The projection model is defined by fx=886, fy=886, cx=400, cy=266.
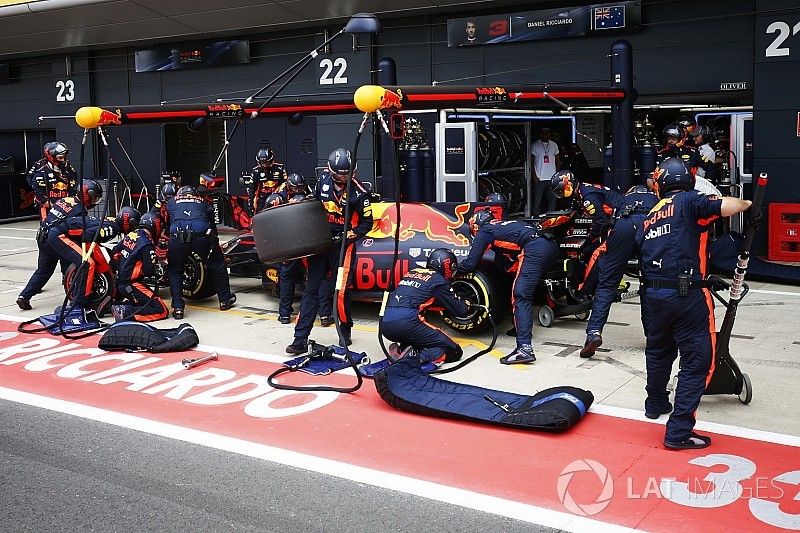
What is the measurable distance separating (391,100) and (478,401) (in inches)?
109

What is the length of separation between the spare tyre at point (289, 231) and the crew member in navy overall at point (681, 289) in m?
3.49

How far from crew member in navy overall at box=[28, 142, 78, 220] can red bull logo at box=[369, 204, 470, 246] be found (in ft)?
15.2

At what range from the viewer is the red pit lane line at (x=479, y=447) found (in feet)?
17.2

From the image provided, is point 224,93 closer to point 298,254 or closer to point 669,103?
point 669,103

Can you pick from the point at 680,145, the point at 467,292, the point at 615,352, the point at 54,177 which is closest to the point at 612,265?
the point at 615,352

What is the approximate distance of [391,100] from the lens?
7.88 metres

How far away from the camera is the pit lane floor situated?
22.1 ft

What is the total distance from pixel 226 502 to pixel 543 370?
3.73m

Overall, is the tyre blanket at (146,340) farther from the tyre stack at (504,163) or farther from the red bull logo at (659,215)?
the tyre stack at (504,163)

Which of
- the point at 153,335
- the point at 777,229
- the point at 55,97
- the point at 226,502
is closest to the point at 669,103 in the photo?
the point at 777,229

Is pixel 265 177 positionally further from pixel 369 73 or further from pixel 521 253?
pixel 521 253

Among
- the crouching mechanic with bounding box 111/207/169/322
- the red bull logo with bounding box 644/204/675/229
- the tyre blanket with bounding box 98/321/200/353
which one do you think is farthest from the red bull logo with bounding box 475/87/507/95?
the crouching mechanic with bounding box 111/207/169/322

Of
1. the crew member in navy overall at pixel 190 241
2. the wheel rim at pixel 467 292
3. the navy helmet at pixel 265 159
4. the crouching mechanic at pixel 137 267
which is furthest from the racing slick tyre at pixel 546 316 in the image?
the navy helmet at pixel 265 159

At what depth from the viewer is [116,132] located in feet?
76.4
